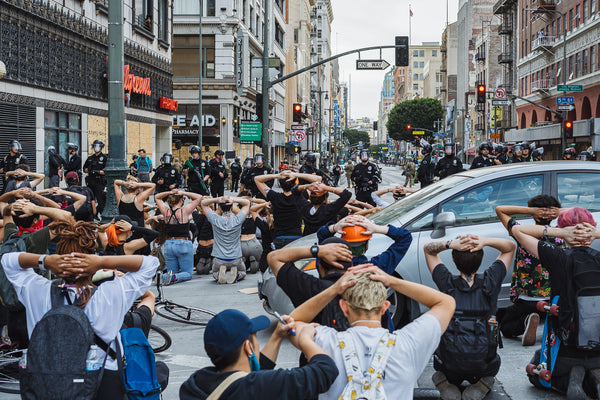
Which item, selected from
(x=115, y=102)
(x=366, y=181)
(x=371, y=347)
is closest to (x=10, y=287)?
(x=371, y=347)

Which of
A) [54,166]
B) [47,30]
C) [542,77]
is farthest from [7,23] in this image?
[542,77]

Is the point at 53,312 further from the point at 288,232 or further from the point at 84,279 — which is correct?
the point at 288,232

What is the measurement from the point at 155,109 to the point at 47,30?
43.6 ft

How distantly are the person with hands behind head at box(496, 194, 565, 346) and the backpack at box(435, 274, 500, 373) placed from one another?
1.38 meters

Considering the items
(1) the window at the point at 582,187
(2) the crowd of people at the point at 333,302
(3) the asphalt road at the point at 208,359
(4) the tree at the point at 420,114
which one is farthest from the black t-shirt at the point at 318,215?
(4) the tree at the point at 420,114

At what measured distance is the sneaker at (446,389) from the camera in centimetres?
531

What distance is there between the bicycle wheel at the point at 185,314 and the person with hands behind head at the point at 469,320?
369 centimetres

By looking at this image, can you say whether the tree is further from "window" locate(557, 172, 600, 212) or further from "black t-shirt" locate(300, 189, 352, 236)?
"window" locate(557, 172, 600, 212)

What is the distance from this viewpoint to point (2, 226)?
753 centimetres

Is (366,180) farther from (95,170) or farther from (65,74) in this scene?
(65,74)

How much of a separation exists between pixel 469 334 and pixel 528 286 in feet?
6.91

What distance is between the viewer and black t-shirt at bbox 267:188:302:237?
9.53m

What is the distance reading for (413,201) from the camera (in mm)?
8258

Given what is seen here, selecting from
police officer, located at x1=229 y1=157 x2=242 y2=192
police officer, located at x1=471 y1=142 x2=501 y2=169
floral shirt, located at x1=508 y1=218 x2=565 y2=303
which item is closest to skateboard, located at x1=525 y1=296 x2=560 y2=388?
floral shirt, located at x1=508 y1=218 x2=565 y2=303
